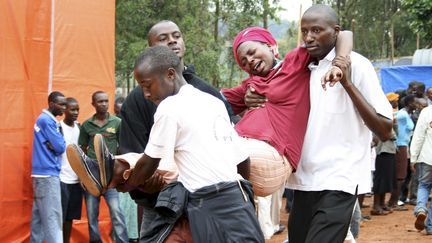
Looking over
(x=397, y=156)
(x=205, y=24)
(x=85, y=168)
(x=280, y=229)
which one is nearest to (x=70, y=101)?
(x=280, y=229)

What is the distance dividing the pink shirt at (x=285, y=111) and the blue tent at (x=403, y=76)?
14.3 m

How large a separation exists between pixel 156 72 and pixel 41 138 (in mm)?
4375

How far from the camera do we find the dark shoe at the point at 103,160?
395 centimetres

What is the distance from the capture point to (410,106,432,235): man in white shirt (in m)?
10.4

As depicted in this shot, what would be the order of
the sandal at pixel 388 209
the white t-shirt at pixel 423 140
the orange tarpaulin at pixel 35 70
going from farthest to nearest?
the sandal at pixel 388 209 → the white t-shirt at pixel 423 140 → the orange tarpaulin at pixel 35 70

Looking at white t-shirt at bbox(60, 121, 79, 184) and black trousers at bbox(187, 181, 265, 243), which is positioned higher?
black trousers at bbox(187, 181, 265, 243)

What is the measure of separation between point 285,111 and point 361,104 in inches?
19.6

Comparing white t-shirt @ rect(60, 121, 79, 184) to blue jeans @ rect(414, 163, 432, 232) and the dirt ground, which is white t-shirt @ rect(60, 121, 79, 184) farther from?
blue jeans @ rect(414, 163, 432, 232)

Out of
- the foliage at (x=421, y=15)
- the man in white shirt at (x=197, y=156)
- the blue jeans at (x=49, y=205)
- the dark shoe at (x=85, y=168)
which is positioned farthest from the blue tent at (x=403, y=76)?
the dark shoe at (x=85, y=168)

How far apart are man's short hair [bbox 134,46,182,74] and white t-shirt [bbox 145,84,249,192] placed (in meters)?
0.17

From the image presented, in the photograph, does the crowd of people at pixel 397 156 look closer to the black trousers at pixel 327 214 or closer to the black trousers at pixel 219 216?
the black trousers at pixel 327 214

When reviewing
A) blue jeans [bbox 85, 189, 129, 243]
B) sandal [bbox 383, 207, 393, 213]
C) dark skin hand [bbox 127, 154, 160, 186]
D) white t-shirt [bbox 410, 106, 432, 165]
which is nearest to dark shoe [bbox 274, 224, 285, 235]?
white t-shirt [bbox 410, 106, 432, 165]

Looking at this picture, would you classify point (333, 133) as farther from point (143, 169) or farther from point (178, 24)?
point (178, 24)

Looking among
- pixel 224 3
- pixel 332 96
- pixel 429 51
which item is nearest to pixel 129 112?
pixel 332 96
